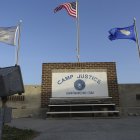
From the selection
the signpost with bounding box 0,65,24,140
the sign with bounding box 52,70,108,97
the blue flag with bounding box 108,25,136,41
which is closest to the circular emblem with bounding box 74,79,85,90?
the sign with bounding box 52,70,108,97

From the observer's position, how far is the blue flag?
28.6 m

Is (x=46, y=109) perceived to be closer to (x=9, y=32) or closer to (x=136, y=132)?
(x=9, y=32)

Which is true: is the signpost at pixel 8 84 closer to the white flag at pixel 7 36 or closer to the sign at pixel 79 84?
the sign at pixel 79 84

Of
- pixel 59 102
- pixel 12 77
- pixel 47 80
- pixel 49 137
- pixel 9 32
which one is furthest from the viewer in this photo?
pixel 9 32

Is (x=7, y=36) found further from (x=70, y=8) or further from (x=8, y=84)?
(x=8, y=84)

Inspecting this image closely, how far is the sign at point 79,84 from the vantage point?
24.5 meters

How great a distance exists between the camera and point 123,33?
94.7 feet

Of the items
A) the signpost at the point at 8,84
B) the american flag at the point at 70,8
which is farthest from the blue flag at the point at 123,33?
the signpost at the point at 8,84

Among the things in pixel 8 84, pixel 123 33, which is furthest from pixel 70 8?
pixel 8 84

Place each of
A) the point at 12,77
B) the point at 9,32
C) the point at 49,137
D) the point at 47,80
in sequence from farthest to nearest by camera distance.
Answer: the point at 9,32, the point at 47,80, the point at 49,137, the point at 12,77

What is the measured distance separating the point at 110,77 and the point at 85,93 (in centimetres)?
233

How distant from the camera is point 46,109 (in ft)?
79.4

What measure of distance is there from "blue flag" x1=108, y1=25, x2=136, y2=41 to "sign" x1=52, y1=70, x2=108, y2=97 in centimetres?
480

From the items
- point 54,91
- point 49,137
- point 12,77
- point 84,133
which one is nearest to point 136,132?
point 84,133
